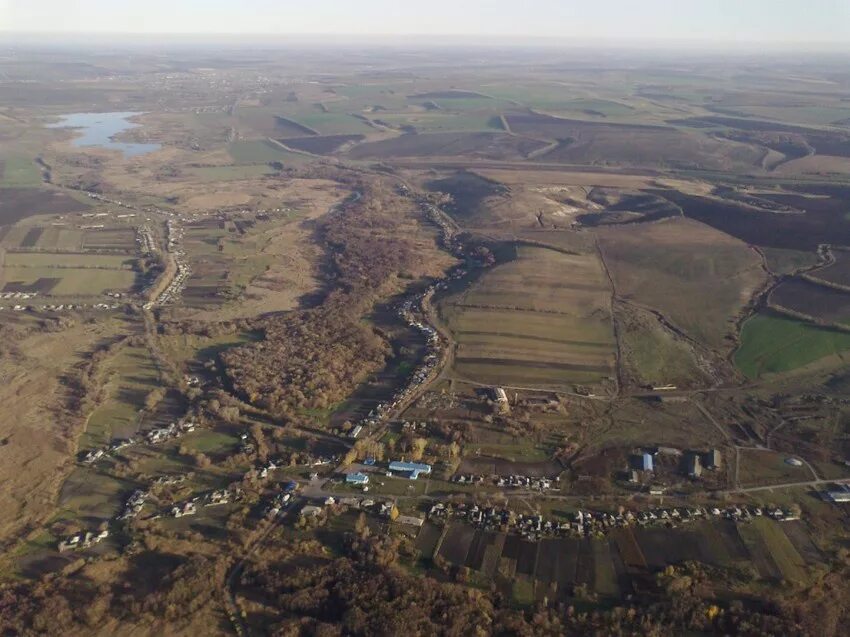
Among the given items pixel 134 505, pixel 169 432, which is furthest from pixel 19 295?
pixel 134 505

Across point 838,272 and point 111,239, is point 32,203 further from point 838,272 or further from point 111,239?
point 838,272

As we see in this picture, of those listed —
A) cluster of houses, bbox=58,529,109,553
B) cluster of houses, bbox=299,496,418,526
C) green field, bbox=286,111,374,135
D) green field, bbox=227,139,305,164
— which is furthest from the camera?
green field, bbox=286,111,374,135

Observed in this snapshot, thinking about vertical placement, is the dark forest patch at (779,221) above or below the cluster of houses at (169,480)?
above

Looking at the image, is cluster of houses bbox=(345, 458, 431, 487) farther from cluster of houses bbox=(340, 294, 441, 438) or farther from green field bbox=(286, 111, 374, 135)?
green field bbox=(286, 111, 374, 135)

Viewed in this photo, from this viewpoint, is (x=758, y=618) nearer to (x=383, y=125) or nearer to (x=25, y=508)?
(x=25, y=508)

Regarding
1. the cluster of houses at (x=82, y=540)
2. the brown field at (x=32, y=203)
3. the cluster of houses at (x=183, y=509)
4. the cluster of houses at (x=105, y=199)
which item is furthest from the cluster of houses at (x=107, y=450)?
the cluster of houses at (x=105, y=199)

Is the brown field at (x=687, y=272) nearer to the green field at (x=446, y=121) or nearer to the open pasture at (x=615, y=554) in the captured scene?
the open pasture at (x=615, y=554)

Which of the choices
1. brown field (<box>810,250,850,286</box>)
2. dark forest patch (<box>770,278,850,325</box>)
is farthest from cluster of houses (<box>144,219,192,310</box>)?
brown field (<box>810,250,850,286</box>)
